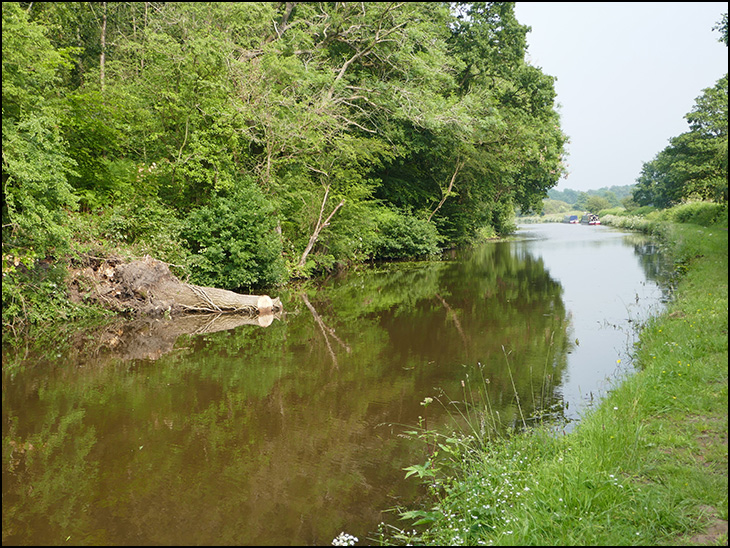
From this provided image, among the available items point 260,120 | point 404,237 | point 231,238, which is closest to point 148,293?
point 231,238

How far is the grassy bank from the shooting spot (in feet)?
10.5

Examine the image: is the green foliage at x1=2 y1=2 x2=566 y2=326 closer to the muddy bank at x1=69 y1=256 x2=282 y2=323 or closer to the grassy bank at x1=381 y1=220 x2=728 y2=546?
the muddy bank at x1=69 y1=256 x2=282 y2=323

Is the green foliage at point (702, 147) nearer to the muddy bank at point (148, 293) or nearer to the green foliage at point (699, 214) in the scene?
the green foliage at point (699, 214)

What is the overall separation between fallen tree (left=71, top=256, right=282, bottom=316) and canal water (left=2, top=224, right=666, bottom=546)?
784mm

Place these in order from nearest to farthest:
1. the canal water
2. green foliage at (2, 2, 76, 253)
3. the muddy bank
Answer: the canal water, green foliage at (2, 2, 76, 253), the muddy bank

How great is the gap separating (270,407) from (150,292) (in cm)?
678

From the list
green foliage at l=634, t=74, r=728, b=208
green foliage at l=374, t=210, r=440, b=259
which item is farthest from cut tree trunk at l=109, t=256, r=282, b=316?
green foliage at l=634, t=74, r=728, b=208

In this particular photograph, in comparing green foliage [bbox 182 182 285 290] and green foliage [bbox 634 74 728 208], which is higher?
green foliage [bbox 634 74 728 208]

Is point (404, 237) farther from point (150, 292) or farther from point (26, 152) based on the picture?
point (26, 152)

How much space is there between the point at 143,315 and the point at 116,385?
4.79 metres

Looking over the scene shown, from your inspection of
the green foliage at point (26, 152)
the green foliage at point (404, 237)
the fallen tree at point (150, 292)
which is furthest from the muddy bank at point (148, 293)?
the green foliage at point (404, 237)

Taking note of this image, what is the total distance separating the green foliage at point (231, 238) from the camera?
44.0 ft

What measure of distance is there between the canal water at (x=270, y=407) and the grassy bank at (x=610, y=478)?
42 cm

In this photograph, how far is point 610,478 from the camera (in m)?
3.58
